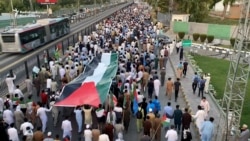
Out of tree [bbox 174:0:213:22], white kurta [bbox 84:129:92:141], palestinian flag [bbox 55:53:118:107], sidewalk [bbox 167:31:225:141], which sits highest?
tree [bbox 174:0:213:22]

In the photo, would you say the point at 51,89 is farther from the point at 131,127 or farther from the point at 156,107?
the point at 156,107

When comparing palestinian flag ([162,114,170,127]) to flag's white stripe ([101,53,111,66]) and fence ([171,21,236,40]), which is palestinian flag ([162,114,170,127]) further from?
fence ([171,21,236,40])

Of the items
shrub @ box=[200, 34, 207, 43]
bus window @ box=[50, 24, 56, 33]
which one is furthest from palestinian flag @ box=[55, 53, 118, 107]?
shrub @ box=[200, 34, 207, 43]

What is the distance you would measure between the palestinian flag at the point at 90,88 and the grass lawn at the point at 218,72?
18.6ft

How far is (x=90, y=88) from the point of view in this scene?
11.9m

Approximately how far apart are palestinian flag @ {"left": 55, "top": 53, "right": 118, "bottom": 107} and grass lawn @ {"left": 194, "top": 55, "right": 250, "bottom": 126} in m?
5.66

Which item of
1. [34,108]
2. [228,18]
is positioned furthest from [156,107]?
[228,18]

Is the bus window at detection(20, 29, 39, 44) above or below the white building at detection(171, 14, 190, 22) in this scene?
below

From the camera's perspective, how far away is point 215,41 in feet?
107

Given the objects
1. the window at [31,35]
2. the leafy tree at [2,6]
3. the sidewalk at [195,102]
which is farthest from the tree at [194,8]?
the leafy tree at [2,6]

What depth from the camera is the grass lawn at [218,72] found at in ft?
45.5

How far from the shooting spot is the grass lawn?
45.5ft

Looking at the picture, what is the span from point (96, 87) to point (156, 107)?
8.04 ft

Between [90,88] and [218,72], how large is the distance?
11.1 meters
